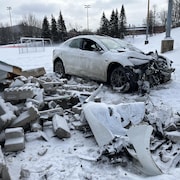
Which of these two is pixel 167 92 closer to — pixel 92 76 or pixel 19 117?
pixel 92 76

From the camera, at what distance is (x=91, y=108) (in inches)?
160

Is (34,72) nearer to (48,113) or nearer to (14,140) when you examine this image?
(48,113)

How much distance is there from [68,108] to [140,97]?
1.93 meters

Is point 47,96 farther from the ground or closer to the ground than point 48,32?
closer to the ground

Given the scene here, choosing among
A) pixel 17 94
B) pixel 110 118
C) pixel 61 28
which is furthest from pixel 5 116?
pixel 61 28

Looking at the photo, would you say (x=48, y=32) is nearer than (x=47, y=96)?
No

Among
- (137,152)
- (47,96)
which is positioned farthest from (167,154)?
(47,96)

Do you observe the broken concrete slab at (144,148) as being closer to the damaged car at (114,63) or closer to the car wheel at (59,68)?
the damaged car at (114,63)

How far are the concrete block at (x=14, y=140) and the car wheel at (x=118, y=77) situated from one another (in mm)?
3620

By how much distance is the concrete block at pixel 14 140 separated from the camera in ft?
11.5

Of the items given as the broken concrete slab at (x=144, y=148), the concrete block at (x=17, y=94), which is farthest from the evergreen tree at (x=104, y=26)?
the broken concrete slab at (x=144, y=148)

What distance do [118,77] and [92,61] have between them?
110cm

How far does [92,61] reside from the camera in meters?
7.23

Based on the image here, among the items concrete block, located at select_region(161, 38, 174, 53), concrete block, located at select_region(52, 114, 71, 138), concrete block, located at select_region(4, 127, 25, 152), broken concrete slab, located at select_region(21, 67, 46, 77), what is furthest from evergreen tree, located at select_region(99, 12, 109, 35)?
concrete block, located at select_region(4, 127, 25, 152)
